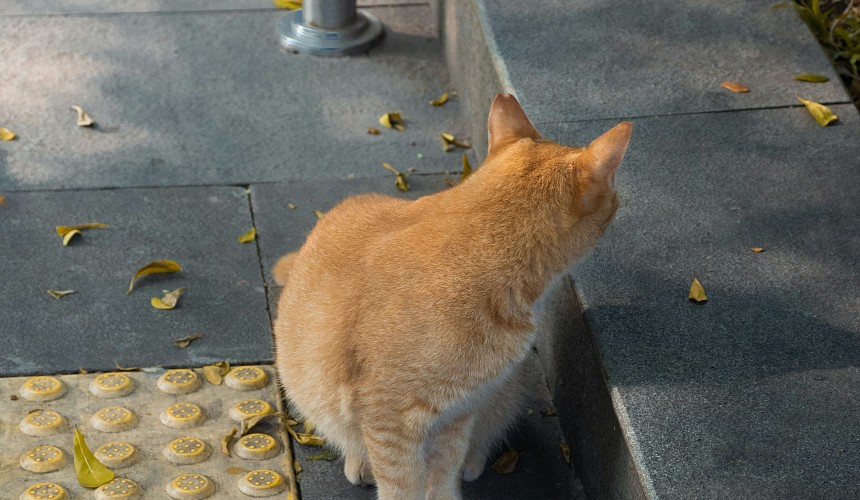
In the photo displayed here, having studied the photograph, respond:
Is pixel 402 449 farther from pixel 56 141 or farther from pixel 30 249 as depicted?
pixel 56 141

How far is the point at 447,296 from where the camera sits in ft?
10.00

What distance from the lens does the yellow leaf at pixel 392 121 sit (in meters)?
5.55

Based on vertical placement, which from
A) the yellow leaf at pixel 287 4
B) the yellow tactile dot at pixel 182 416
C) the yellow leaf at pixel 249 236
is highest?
the yellow leaf at pixel 287 4

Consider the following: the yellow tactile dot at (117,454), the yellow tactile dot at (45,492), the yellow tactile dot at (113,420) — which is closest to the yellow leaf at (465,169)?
the yellow tactile dot at (113,420)

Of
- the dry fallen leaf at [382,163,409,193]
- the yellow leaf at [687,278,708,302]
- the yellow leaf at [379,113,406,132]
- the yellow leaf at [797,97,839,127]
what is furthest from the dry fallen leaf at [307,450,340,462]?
the yellow leaf at [797,97,839,127]

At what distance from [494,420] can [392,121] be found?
2.42 metres

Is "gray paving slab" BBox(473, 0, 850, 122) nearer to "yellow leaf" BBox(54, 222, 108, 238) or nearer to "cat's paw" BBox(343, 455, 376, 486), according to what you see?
"cat's paw" BBox(343, 455, 376, 486)

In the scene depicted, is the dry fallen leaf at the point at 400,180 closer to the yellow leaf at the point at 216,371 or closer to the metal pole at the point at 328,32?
the metal pole at the point at 328,32

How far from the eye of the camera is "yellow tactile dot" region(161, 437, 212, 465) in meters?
3.70

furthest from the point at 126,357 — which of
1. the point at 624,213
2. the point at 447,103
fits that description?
the point at 447,103

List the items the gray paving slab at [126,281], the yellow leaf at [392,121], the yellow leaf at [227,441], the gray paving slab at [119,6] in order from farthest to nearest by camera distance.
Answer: the gray paving slab at [119,6] → the yellow leaf at [392,121] → the gray paving slab at [126,281] → the yellow leaf at [227,441]

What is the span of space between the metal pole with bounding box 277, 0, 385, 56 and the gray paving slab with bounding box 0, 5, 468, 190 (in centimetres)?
8

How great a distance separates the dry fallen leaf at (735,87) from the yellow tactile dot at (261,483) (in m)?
2.80

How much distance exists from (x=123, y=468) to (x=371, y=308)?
3.98 feet
